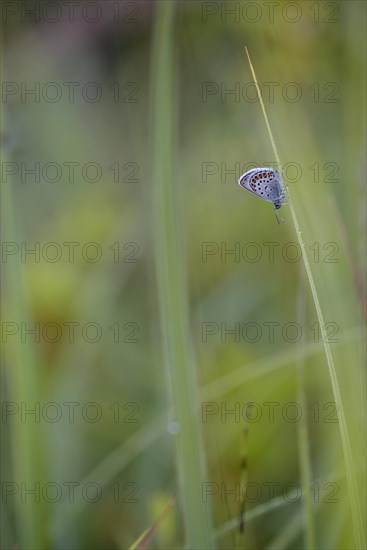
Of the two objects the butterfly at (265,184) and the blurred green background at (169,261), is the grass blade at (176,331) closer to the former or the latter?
the blurred green background at (169,261)

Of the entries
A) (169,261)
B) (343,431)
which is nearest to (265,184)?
(169,261)

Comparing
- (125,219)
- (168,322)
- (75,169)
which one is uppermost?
(75,169)

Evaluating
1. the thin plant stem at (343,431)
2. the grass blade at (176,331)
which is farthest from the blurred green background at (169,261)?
the thin plant stem at (343,431)

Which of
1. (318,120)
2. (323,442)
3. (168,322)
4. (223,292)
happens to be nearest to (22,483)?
(168,322)

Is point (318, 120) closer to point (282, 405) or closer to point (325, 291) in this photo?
point (282, 405)

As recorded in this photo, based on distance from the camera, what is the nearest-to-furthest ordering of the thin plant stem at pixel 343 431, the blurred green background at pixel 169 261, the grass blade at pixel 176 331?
the thin plant stem at pixel 343 431 < the grass blade at pixel 176 331 < the blurred green background at pixel 169 261

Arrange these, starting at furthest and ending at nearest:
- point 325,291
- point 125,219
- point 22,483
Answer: point 125,219 → point 22,483 → point 325,291
